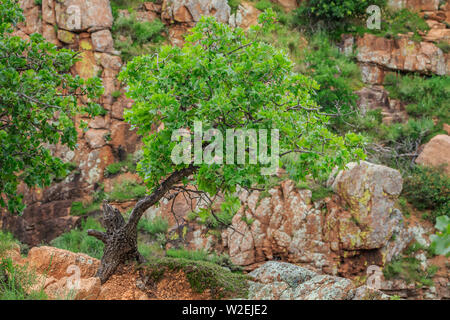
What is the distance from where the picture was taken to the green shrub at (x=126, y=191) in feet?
34.7

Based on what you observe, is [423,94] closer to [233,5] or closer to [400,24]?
[400,24]

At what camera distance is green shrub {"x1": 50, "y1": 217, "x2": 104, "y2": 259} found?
28.6ft

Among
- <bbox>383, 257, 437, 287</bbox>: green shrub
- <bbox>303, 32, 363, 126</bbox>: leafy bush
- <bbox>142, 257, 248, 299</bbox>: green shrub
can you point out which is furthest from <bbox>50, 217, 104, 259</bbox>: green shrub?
<bbox>303, 32, 363, 126</bbox>: leafy bush

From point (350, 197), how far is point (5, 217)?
9398 millimetres

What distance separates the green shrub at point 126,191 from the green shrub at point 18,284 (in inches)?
209

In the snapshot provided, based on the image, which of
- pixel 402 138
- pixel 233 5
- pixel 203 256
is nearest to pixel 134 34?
pixel 233 5

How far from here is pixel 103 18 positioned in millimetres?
12469

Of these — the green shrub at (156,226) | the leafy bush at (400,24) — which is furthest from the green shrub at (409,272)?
the leafy bush at (400,24)

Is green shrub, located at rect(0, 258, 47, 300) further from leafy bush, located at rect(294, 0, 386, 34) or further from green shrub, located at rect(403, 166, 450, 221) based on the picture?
leafy bush, located at rect(294, 0, 386, 34)

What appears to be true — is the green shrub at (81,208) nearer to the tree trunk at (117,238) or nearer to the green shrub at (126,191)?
the green shrub at (126,191)

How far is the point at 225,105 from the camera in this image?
4.00 m

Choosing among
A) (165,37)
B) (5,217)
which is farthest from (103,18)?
(5,217)

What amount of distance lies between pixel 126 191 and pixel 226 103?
7595 mm
